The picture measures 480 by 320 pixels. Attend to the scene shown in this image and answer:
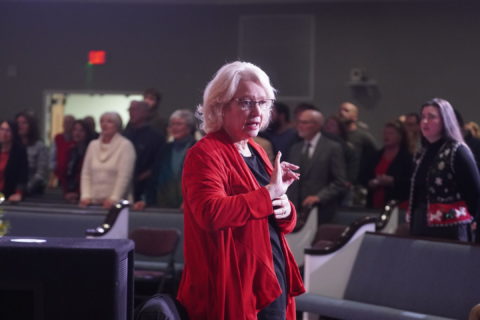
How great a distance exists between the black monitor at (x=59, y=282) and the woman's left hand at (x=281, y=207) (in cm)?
63

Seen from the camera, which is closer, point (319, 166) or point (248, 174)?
point (248, 174)

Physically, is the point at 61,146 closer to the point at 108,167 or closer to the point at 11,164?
the point at 11,164

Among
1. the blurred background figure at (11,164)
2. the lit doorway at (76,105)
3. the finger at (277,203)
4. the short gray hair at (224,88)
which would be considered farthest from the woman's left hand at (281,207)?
the lit doorway at (76,105)

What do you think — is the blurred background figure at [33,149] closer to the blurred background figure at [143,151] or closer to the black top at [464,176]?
the blurred background figure at [143,151]

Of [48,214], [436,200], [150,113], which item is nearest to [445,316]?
[436,200]

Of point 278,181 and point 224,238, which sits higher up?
point 278,181

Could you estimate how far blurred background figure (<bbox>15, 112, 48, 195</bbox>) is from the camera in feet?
28.0

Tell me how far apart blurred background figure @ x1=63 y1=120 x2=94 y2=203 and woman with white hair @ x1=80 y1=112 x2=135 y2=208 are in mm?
788

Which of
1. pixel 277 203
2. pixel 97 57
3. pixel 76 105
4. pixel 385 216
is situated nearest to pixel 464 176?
pixel 385 216

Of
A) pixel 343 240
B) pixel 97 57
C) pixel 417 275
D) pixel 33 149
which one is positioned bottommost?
pixel 417 275

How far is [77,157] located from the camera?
834 cm

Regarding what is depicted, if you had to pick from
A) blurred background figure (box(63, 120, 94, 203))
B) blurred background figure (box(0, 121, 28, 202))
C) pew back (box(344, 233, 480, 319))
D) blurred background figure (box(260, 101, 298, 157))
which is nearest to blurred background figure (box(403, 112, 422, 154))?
blurred background figure (box(260, 101, 298, 157))

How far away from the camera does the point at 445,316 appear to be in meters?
4.80

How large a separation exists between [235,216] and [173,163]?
16.1ft
